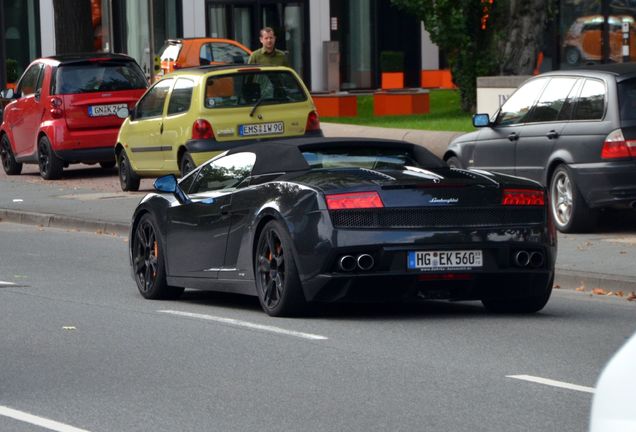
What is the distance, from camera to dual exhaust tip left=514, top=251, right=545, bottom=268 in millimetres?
10320

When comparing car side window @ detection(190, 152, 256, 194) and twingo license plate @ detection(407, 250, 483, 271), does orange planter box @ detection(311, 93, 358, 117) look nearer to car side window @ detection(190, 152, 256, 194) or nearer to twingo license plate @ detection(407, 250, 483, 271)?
car side window @ detection(190, 152, 256, 194)

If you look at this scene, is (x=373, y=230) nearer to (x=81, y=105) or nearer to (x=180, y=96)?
(x=180, y=96)

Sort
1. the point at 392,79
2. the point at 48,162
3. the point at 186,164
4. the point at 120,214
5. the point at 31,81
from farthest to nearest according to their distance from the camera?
the point at 392,79 → the point at 31,81 → the point at 48,162 → the point at 186,164 → the point at 120,214

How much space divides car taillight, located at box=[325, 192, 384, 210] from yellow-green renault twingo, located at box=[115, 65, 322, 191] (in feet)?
34.3

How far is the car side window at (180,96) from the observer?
826 inches

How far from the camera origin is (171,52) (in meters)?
37.2

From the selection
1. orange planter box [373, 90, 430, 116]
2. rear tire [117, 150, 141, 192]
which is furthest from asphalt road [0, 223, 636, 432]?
orange planter box [373, 90, 430, 116]

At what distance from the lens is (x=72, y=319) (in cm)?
1090

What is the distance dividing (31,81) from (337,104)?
932 centimetres

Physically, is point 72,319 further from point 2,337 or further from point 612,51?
point 612,51

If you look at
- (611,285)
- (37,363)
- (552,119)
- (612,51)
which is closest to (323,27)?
(612,51)

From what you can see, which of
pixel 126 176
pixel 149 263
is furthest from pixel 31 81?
pixel 149 263

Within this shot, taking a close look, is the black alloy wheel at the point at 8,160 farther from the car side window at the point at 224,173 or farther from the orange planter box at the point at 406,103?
the car side window at the point at 224,173

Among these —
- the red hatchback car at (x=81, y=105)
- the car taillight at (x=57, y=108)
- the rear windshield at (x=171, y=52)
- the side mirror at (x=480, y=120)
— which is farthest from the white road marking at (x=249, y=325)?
the rear windshield at (x=171, y=52)
